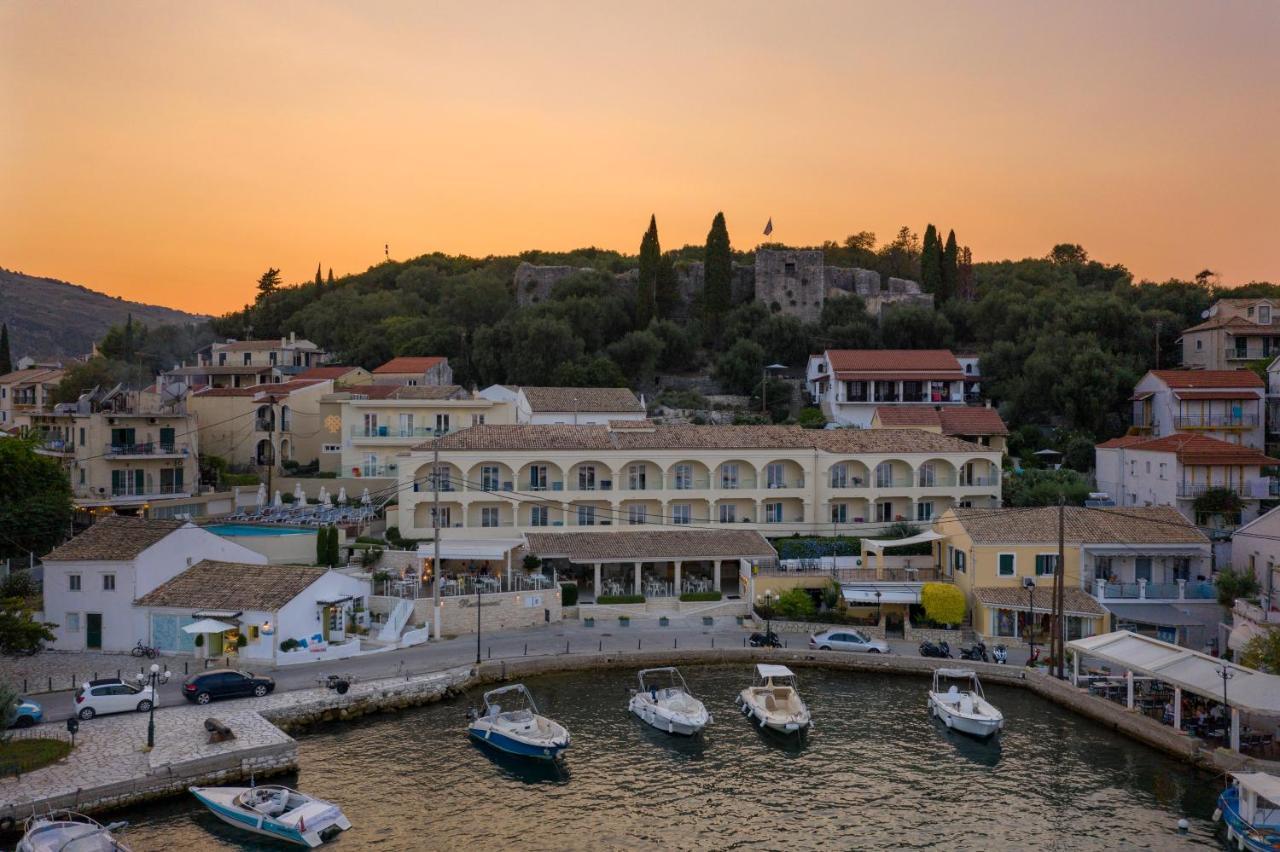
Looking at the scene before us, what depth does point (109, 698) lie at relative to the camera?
84.5 ft

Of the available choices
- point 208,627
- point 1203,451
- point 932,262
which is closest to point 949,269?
point 932,262

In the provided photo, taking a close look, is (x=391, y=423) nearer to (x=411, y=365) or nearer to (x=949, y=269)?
(x=411, y=365)

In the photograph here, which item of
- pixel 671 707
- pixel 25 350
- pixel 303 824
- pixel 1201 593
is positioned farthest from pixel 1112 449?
pixel 25 350

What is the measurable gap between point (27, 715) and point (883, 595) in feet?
91.6

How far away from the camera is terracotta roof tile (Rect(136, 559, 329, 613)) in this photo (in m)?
31.7

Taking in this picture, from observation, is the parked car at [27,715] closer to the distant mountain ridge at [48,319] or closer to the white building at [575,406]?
the white building at [575,406]

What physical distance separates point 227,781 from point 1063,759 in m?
21.5

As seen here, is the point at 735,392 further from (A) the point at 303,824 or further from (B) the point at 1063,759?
(A) the point at 303,824

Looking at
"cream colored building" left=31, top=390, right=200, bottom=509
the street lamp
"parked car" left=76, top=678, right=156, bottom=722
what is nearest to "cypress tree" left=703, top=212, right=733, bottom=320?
"cream colored building" left=31, top=390, right=200, bottom=509

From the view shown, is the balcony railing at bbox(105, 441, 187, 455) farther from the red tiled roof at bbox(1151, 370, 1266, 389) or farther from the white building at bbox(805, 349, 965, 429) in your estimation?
the red tiled roof at bbox(1151, 370, 1266, 389)

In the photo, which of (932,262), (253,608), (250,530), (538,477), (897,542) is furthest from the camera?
(932,262)

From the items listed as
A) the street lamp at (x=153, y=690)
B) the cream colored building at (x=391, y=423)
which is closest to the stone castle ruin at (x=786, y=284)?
the cream colored building at (x=391, y=423)

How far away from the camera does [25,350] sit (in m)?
153

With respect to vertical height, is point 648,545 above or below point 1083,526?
below
